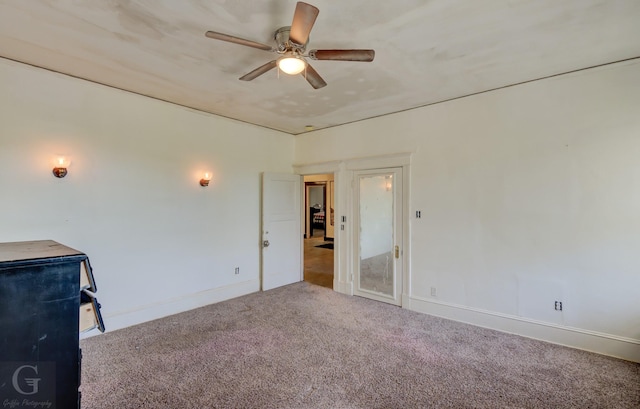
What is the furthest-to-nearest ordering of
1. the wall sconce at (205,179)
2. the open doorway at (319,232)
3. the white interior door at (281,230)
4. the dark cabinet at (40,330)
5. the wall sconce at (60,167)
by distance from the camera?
the open doorway at (319,232) < the white interior door at (281,230) < the wall sconce at (205,179) < the wall sconce at (60,167) < the dark cabinet at (40,330)

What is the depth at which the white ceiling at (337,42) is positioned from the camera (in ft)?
6.67

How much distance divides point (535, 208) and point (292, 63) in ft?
9.75

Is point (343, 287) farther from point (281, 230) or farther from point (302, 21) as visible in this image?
point (302, 21)

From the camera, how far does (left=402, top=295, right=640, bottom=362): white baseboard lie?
2.76m

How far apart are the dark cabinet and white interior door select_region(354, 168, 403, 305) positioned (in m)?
3.62

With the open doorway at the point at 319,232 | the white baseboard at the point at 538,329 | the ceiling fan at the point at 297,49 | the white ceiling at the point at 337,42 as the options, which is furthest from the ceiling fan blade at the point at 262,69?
the open doorway at the point at 319,232

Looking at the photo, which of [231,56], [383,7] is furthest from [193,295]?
[383,7]

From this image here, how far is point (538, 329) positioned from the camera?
3.14 m

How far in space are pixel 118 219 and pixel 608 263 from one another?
207 inches

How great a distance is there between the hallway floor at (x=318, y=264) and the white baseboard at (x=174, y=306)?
4.14 ft

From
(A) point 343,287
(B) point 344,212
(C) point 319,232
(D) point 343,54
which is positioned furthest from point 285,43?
(C) point 319,232

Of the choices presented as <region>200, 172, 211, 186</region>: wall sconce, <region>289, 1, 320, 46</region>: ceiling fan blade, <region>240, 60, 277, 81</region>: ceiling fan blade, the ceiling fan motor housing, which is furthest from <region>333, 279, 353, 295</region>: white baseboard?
<region>289, 1, 320, 46</region>: ceiling fan blade

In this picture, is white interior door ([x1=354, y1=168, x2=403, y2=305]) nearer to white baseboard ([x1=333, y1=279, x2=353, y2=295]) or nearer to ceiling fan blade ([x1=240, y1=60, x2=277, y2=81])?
white baseboard ([x1=333, y1=279, x2=353, y2=295])

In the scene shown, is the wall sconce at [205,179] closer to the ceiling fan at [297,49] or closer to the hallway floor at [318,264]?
the ceiling fan at [297,49]
